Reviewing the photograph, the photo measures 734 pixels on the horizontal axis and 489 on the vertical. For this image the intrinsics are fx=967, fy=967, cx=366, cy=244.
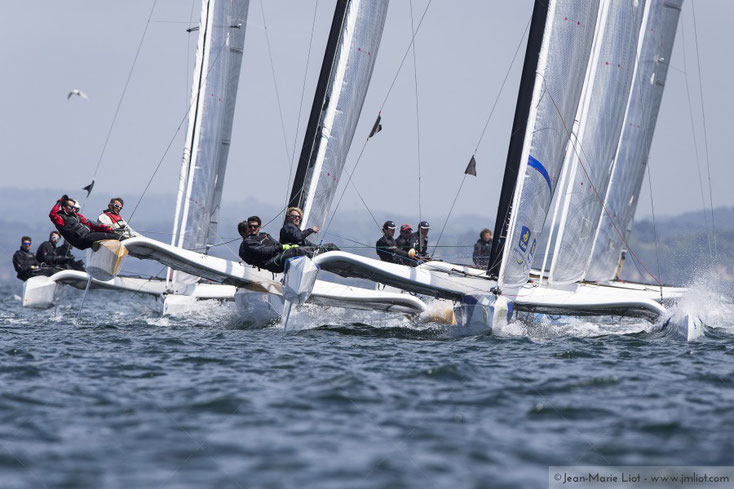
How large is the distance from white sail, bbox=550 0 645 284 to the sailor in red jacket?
7.19 metres

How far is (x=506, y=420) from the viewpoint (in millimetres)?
6566

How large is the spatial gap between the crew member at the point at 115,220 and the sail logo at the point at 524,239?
534 centimetres

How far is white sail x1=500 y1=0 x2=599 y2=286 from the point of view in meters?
12.8

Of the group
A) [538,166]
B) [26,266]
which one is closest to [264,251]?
[538,166]

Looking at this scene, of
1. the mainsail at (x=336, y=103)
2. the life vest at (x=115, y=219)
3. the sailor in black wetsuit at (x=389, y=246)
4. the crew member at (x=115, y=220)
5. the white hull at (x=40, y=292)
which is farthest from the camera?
the white hull at (x=40, y=292)

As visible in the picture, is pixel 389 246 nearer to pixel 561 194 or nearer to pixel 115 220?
pixel 561 194

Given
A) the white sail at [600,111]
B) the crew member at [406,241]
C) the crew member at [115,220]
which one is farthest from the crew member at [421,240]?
the crew member at [115,220]

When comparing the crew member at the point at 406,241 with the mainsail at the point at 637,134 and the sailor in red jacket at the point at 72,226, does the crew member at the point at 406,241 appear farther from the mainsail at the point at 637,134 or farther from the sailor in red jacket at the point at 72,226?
the sailor in red jacket at the point at 72,226

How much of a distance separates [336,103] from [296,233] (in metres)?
4.08

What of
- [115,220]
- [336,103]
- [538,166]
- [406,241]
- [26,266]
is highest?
[336,103]

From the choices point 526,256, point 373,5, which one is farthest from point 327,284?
point 373,5

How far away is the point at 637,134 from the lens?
60.3 ft

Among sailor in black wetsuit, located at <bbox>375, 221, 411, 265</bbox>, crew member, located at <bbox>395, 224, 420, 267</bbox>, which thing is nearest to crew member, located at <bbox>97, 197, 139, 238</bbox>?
sailor in black wetsuit, located at <bbox>375, 221, 411, 265</bbox>

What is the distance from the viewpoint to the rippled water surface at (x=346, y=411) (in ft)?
17.7
